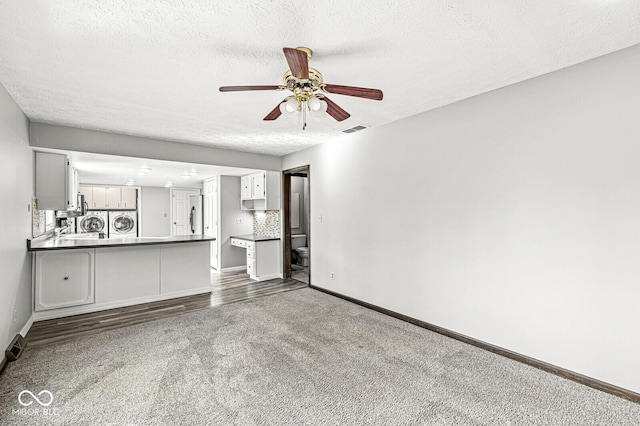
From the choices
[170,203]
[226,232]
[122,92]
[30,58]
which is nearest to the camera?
[30,58]

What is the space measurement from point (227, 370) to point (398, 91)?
3018mm

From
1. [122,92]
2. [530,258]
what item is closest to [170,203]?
[122,92]

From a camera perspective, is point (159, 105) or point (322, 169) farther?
point (322, 169)

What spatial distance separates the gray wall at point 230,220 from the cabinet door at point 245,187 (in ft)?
0.75

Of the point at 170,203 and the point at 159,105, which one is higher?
the point at 159,105

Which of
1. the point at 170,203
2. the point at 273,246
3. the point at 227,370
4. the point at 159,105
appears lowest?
the point at 227,370

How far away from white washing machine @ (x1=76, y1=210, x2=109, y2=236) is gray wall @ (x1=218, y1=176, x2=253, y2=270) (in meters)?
4.57

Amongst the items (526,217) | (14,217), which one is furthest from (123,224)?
(526,217)

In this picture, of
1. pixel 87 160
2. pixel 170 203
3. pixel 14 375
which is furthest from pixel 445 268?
pixel 170 203

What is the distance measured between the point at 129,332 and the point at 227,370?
1.61 metres

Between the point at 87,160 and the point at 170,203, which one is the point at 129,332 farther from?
the point at 170,203

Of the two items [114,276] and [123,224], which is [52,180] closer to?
[114,276]

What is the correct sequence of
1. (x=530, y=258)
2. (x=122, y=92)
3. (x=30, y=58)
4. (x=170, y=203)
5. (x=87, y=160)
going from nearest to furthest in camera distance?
1. (x=30, y=58)
2. (x=530, y=258)
3. (x=122, y=92)
4. (x=87, y=160)
5. (x=170, y=203)

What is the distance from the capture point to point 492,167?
297 cm
